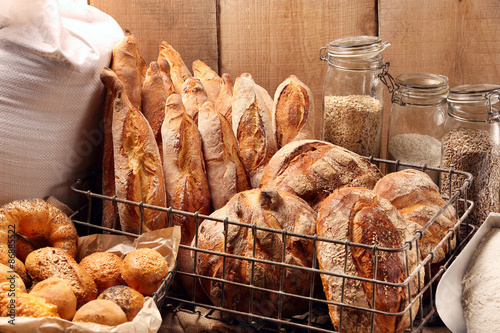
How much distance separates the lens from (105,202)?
1.13 metres

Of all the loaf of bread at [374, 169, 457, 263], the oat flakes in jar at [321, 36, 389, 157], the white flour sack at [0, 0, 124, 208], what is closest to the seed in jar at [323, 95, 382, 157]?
the oat flakes in jar at [321, 36, 389, 157]

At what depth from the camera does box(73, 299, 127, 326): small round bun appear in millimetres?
732

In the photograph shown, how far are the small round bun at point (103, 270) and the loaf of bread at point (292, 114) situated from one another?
488 mm

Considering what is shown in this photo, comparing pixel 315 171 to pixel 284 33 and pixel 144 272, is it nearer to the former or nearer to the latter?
pixel 144 272

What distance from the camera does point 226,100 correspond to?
4.24 feet

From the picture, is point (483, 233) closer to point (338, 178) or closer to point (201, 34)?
point (338, 178)

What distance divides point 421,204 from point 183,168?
1.59ft

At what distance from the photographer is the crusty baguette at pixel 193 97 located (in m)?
1.20

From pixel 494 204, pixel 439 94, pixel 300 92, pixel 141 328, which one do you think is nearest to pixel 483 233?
pixel 494 204

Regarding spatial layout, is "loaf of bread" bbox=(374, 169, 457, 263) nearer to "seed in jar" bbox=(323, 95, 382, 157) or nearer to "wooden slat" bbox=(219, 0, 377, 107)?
"seed in jar" bbox=(323, 95, 382, 157)

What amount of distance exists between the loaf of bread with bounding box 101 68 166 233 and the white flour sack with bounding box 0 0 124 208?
9 cm

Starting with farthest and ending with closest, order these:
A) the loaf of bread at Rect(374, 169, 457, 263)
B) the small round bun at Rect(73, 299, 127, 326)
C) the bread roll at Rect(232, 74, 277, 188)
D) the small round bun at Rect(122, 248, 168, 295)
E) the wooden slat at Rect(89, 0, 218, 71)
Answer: the wooden slat at Rect(89, 0, 218, 71) → the bread roll at Rect(232, 74, 277, 188) → the loaf of bread at Rect(374, 169, 457, 263) → the small round bun at Rect(122, 248, 168, 295) → the small round bun at Rect(73, 299, 127, 326)

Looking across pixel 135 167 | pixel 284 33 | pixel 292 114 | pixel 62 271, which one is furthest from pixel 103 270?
pixel 284 33

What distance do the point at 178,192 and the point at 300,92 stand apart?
39 centimetres
